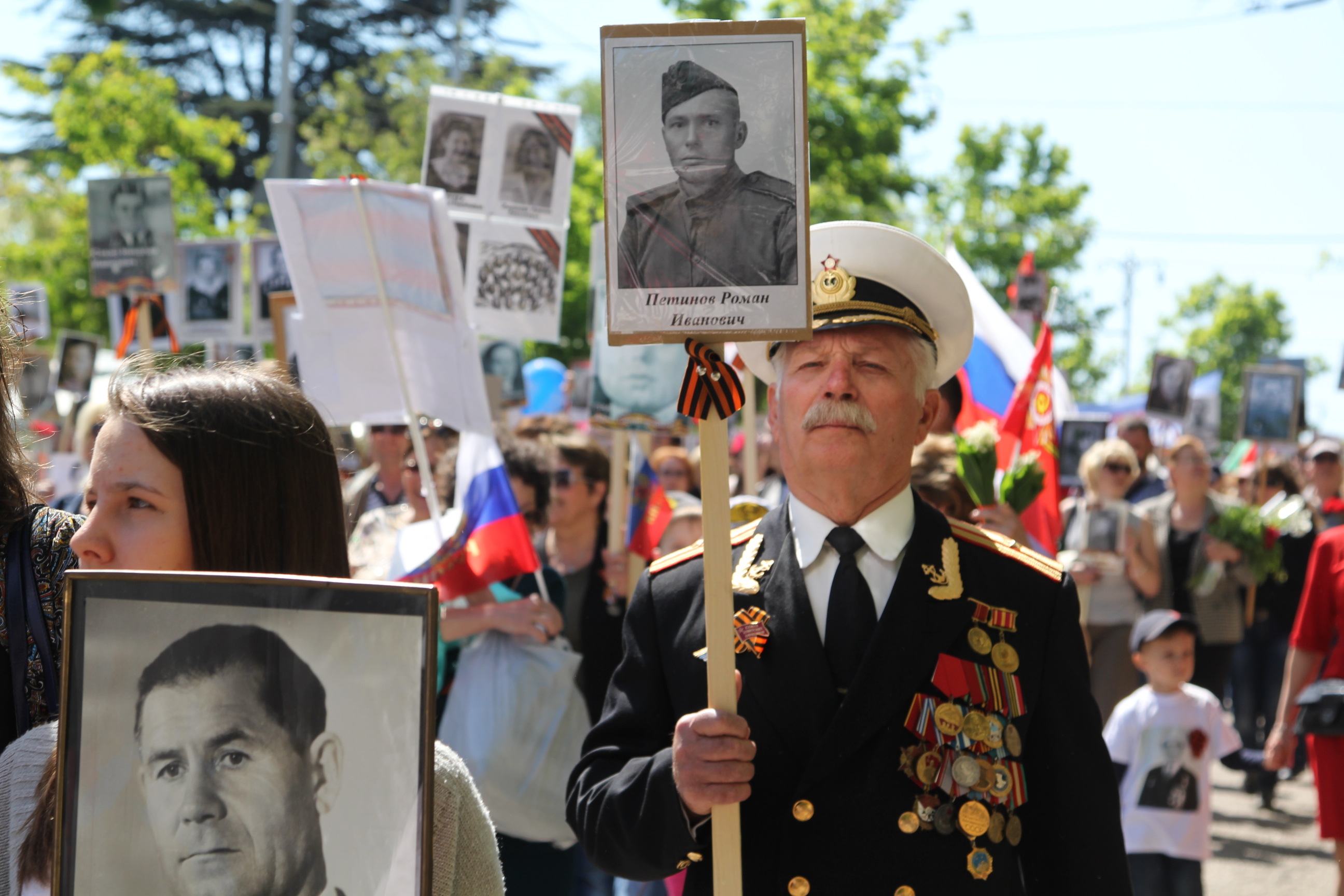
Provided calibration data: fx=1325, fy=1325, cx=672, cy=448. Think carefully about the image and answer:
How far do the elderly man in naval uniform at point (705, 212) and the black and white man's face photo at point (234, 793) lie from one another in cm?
85

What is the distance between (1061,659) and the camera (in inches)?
91.4

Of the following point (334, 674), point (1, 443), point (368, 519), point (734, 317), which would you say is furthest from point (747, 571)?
point (368, 519)

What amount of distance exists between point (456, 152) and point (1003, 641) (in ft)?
13.1

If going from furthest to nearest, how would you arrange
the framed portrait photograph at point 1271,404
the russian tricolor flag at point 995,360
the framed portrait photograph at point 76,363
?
the framed portrait photograph at point 1271,404 → the framed portrait photograph at point 76,363 → the russian tricolor flag at point 995,360

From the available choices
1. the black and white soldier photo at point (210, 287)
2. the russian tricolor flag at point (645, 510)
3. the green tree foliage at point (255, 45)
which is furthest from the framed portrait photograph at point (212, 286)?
the green tree foliage at point (255, 45)

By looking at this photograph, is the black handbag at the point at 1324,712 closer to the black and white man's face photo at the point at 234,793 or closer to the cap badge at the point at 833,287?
the cap badge at the point at 833,287

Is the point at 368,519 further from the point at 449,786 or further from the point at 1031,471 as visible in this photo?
the point at 449,786

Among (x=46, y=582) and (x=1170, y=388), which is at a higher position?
(x=1170, y=388)

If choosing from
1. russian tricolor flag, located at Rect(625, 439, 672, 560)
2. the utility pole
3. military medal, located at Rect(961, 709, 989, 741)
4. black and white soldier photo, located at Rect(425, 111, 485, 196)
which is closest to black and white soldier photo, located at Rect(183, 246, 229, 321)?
black and white soldier photo, located at Rect(425, 111, 485, 196)

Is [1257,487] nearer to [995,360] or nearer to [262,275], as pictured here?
[995,360]

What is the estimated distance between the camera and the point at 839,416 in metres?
2.36

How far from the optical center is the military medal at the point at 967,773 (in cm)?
219

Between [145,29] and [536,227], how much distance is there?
33507 millimetres

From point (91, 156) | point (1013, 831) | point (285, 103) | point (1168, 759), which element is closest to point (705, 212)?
point (1013, 831)
